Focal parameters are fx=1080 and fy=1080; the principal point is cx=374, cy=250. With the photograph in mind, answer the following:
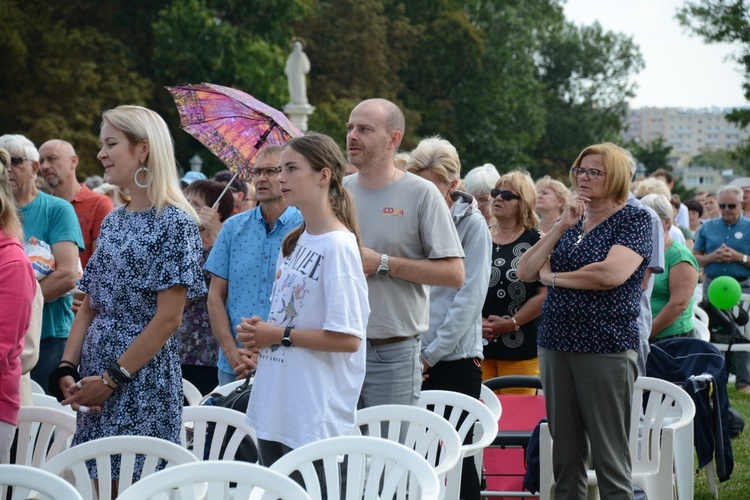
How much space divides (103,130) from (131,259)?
48cm

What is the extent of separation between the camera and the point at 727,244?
38.6ft

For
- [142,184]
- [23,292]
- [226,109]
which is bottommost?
[23,292]

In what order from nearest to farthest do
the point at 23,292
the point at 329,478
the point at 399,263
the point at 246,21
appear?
the point at 329,478, the point at 23,292, the point at 399,263, the point at 246,21

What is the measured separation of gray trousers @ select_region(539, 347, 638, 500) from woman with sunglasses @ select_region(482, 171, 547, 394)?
1.43 metres

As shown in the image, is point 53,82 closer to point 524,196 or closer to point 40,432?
point 524,196

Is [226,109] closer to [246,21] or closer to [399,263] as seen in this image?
[399,263]

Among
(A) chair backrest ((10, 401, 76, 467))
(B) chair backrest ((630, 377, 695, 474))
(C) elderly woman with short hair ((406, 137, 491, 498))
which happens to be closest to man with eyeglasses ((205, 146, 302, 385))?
(C) elderly woman with short hair ((406, 137, 491, 498))

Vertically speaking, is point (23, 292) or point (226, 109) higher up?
point (226, 109)

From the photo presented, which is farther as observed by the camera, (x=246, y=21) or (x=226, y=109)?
(x=246, y=21)

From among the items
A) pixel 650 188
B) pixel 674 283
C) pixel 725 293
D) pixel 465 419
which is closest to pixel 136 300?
pixel 465 419

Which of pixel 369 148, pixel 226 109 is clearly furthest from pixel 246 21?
pixel 369 148

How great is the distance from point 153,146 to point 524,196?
3280mm

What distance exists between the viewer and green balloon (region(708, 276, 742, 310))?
10.2 metres

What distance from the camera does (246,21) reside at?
2914cm
